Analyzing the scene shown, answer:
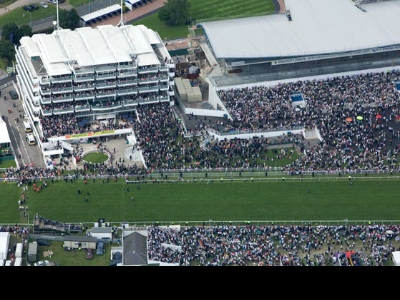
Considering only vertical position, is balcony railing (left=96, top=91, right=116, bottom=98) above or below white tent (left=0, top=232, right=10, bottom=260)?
above

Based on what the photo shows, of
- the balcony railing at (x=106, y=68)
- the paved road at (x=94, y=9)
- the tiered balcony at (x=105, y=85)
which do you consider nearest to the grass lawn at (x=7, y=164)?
the tiered balcony at (x=105, y=85)

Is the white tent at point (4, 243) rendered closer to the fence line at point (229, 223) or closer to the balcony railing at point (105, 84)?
the fence line at point (229, 223)

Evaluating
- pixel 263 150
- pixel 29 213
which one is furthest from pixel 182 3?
pixel 29 213

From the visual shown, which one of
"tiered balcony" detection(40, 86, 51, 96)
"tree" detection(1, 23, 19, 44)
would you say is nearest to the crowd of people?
"tiered balcony" detection(40, 86, 51, 96)

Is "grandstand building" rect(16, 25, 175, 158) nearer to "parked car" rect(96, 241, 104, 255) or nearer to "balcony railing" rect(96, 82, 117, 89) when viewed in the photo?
"balcony railing" rect(96, 82, 117, 89)

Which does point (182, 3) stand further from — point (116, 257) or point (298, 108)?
point (116, 257)
